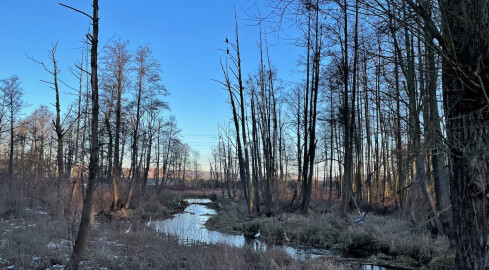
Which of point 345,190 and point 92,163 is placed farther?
point 345,190

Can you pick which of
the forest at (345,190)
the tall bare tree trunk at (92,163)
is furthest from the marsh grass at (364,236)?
the tall bare tree trunk at (92,163)

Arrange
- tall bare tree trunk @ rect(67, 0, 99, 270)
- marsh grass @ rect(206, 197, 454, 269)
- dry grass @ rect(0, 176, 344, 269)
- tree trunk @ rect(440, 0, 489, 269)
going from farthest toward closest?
marsh grass @ rect(206, 197, 454, 269), dry grass @ rect(0, 176, 344, 269), tall bare tree trunk @ rect(67, 0, 99, 270), tree trunk @ rect(440, 0, 489, 269)

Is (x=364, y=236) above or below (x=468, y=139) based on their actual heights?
below

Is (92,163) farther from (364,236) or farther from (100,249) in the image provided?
(364,236)

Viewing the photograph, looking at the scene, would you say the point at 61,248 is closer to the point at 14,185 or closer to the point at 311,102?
the point at 14,185

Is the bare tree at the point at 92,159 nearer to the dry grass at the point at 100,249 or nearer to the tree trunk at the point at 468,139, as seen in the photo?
the dry grass at the point at 100,249

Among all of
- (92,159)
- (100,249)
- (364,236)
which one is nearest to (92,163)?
(92,159)

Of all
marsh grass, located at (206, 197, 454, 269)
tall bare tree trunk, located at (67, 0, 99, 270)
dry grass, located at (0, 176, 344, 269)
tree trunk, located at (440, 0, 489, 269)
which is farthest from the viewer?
marsh grass, located at (206, 197, 454, 269)

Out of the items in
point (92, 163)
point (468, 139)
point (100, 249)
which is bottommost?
point (100, 249)

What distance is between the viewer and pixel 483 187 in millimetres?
3703

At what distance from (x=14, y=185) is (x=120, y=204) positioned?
6234 millimetres

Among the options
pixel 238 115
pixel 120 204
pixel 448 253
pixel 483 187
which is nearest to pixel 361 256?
pixel 448 253

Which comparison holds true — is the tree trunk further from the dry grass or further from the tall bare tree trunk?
the tall bare tree trunk

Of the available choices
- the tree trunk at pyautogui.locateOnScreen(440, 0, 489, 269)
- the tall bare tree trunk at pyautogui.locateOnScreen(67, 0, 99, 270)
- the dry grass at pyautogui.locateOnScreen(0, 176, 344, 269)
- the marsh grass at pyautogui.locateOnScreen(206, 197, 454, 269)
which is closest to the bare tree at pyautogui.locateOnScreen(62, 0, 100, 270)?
the tall bare tree trunk at pyautogui.locateOnScreen(67, 0, 99, 270)
